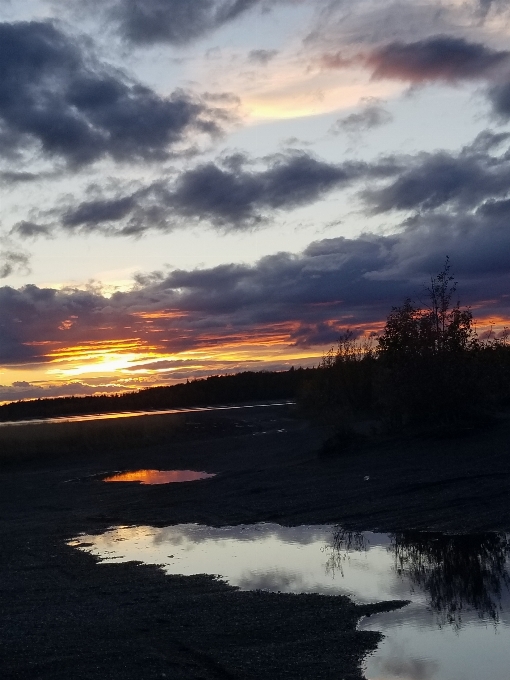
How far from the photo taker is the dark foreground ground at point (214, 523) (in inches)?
306

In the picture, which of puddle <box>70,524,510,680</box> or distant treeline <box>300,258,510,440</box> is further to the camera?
distant treeline <box>300,258,510,440</box>

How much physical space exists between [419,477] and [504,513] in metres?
4.62

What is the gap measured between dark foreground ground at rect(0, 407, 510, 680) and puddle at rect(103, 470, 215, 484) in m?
0.90

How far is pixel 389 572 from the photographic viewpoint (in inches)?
449

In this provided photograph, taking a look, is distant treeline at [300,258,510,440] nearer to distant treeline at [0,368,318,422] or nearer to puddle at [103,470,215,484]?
puddle at [103,470,215,484]

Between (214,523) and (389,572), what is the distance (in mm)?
6300

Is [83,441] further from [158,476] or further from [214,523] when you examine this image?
[214,523]

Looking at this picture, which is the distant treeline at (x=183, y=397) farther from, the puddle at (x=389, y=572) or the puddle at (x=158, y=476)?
the puddle at (x=389, y=572)

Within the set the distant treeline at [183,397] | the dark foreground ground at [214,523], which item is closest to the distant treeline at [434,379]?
the dark foreground ground at [214,523]

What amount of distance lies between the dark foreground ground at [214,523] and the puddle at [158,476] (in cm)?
90

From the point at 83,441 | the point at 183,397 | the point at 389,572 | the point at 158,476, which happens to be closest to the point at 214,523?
the point at 389,572

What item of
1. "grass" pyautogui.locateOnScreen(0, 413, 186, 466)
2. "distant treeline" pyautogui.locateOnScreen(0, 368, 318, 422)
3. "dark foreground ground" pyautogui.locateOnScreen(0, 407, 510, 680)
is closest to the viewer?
"dark foreground ground" pyautogui.locateOnScreen(0, 407, 510, 680)

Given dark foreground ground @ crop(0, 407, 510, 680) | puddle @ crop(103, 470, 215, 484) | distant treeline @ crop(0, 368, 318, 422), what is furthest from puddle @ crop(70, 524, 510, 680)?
distant treeline @ crop(0, 368, 318, 422)

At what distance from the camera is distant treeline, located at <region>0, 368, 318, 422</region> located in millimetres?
90875
